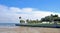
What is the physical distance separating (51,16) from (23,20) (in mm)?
27536

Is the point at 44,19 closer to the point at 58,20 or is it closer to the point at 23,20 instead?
the point at 58,20

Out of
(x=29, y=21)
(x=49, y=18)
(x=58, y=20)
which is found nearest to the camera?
(x=58, y=20)

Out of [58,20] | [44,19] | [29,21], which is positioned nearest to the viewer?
[58,20]

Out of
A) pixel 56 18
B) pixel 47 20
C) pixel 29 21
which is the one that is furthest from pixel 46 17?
pixel 29 21

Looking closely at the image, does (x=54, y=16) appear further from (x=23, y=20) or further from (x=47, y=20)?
(x=23, y=20)

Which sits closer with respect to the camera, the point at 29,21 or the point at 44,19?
the point at 44,19

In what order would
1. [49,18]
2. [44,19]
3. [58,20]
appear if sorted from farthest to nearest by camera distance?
1. [44,19]
2. [49,18]
3. [58,20]

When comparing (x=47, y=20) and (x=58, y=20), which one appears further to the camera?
(x=47, y=20)

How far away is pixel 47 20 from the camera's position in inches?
3484

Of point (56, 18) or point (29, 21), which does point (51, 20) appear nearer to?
point (56, 18)

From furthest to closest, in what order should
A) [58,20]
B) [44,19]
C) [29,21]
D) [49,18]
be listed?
[29,21], [44,19], [49,18], [58,20]

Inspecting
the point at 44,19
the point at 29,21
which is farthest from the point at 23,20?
the point at 44,19

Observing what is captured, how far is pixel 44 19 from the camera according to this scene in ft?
299

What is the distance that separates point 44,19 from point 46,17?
2.37 meters
